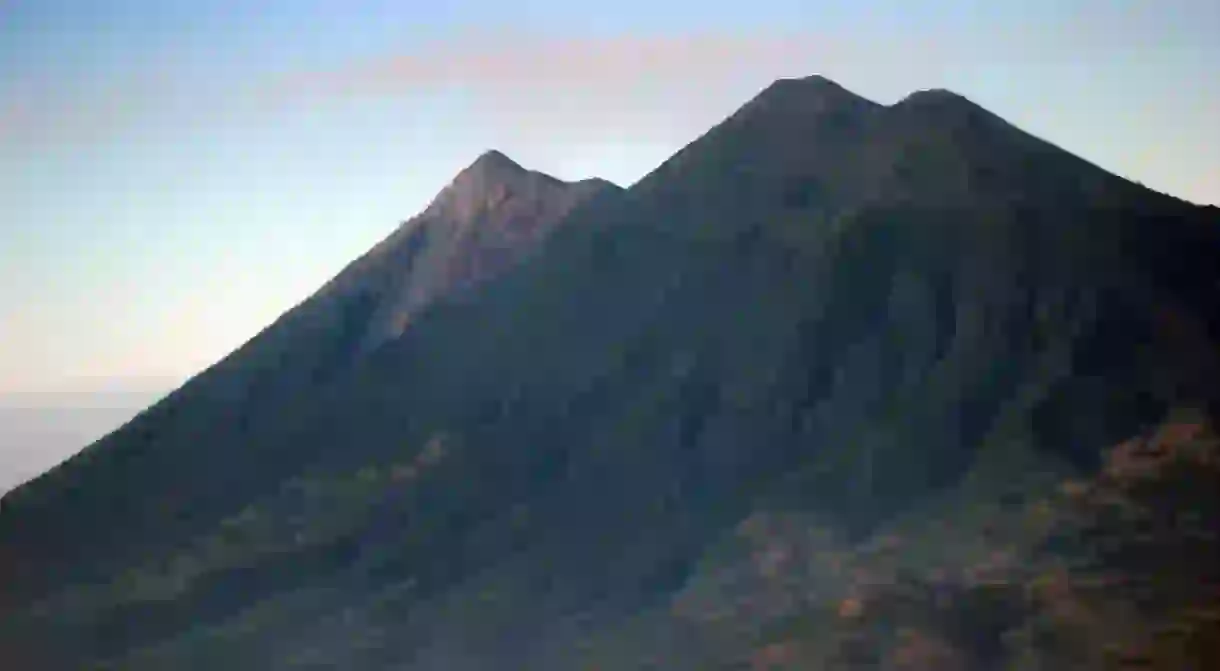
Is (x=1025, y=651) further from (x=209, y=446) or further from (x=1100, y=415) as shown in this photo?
(x=209, y=446)

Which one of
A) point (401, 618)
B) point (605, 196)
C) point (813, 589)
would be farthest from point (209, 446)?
point (813, 589)

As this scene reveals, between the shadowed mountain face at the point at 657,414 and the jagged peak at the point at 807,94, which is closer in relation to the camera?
the shadowed mountain face at the point at 657,414

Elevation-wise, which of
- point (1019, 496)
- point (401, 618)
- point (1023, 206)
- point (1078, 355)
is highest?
point (1023, 206)

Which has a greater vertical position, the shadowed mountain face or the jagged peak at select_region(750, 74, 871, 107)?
the jagged peak at select_region(750, 74, 871, 107)

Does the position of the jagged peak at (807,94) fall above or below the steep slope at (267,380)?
above

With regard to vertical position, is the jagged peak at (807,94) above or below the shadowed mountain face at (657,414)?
above

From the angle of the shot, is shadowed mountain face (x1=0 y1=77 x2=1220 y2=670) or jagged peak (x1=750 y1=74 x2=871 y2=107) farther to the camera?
jagged peak (x1=750 y1=74 x2=871 y2=107)

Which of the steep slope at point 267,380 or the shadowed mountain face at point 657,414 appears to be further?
the steep slope at point 267,380

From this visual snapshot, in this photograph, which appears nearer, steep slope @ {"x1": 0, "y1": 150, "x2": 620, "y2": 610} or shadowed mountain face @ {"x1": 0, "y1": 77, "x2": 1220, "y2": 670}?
shadowed mountain face @ {"x1": 0, "y1": 77, "x2": 1220, "y2": 670}
